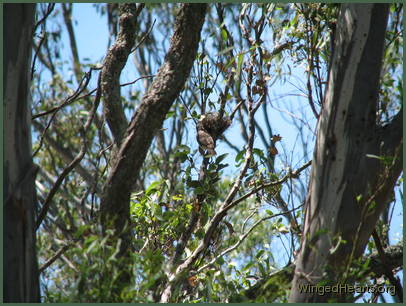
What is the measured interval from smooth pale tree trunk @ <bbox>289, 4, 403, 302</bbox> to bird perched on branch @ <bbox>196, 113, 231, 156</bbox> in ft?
4.29

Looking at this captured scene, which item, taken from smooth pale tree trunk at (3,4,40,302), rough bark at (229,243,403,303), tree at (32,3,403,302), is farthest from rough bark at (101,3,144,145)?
rough bark at (229,243,403,303)

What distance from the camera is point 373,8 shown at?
2264 millimetres

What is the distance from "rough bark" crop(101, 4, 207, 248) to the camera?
82.3 inches

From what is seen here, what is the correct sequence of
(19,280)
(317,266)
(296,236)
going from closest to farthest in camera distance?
(19,280), (317,266), (296,236)

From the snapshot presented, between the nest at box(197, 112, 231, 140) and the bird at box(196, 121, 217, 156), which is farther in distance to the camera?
the nest at box(197, 112, 231, 140)

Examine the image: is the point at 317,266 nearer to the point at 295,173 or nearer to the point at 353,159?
the point at 353,159

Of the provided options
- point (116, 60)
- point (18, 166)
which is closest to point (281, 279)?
point (18, 166)

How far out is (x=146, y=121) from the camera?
214cm

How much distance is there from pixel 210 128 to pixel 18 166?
176 cm

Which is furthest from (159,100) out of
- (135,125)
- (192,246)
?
(192,246)

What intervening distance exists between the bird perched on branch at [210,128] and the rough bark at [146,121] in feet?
3.88

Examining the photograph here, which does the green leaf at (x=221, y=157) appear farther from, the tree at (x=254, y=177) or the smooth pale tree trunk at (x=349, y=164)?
the smooth pale tree trunk at (x=349, y=164)

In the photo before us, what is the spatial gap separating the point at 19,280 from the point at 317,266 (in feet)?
3.21

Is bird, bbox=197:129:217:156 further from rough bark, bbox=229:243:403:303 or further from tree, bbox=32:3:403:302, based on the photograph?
rough bark, bbox=229:243:403:303
